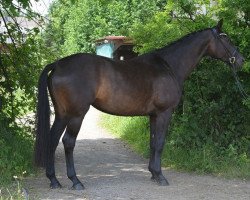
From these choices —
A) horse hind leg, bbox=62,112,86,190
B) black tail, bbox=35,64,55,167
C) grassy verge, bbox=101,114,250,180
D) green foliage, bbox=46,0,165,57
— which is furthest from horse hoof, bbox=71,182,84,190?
green foliage, bbox=46,0,165,57

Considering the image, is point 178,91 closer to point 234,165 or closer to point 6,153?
point 234,165

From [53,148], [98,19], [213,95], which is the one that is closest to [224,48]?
[213,95]

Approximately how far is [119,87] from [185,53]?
1.36 meters

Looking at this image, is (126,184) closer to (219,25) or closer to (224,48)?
(224,48)

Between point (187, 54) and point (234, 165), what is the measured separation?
6.82 ft

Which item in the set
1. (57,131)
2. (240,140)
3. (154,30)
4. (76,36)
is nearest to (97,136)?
(154,30)

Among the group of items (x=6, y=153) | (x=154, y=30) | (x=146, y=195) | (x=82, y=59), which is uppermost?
(x=154, y=30)

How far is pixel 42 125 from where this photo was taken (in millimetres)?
5945

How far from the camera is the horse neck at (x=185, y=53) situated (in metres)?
6.86

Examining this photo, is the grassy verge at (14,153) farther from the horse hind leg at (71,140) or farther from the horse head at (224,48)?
the horse head at (224,48)

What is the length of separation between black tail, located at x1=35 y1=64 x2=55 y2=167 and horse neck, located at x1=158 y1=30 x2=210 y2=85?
1.98m

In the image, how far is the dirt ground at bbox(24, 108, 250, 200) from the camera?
5.82 meters

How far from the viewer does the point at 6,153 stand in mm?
6680

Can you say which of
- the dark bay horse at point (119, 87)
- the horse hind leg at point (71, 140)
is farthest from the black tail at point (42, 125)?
the horse hind leg at point (71, 140)
